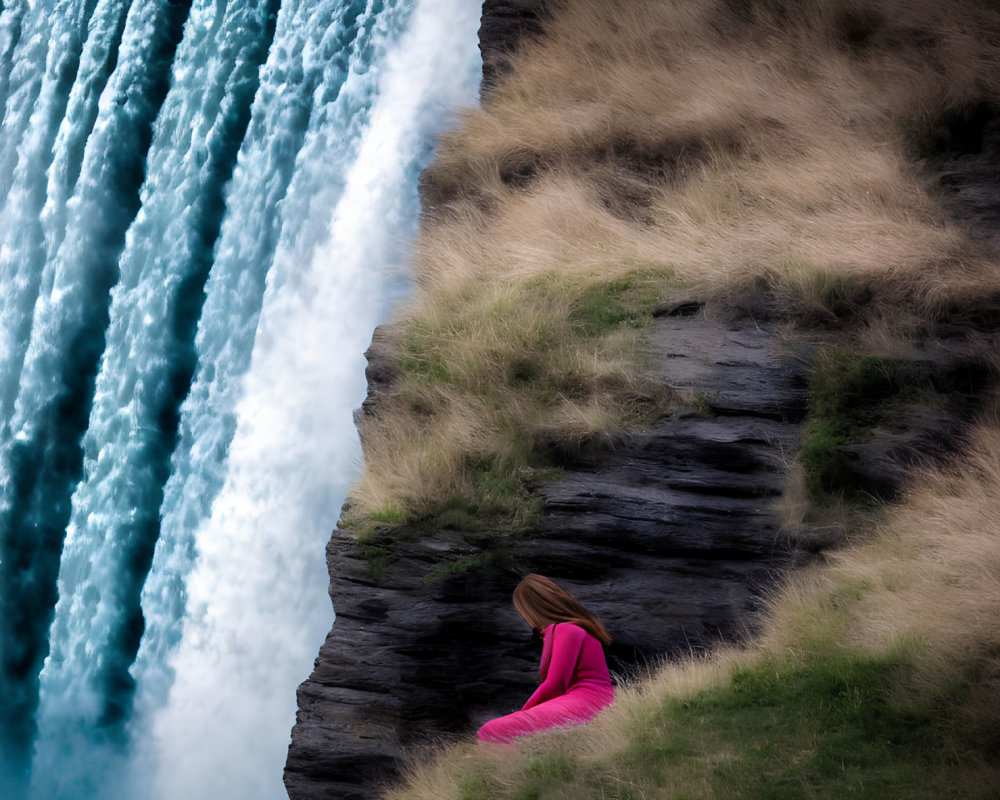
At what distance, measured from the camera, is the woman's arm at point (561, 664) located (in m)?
3.64

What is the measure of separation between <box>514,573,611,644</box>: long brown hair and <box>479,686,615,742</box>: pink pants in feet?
0.97

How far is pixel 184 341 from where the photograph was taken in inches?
325

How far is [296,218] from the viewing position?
7.92 m

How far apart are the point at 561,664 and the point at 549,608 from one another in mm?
267

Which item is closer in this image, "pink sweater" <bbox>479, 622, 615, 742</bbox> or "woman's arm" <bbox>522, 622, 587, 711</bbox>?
"pink sweater" <bbox>479, 622, 615, 742</bbox>

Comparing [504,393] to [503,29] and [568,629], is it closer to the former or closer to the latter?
[568,629]

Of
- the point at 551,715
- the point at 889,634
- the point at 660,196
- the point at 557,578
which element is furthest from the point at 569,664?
the point at 660,196

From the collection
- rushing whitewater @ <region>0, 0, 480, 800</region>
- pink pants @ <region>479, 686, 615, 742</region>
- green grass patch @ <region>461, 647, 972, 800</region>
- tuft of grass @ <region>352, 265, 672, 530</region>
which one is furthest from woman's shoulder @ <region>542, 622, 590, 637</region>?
rushing whitewater @ <region>0, 0, 480, 800</region>

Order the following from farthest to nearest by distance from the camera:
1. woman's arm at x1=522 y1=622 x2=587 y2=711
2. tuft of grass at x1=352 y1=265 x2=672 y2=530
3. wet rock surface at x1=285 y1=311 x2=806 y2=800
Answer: tuft of grass at x1=352 y1=265 x2=672 y2=530
wet rock surface at x1=285 y1=311 x2=806 y2=800
woman's arm at x1=522 y1=622 x2=587 y2=711

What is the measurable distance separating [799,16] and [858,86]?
1457 millimetres

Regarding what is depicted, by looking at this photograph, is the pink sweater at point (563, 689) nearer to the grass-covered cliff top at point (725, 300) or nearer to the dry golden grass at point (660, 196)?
the grass-covered cliff top at point (725, 300)

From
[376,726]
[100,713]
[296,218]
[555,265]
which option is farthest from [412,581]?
[100,713]

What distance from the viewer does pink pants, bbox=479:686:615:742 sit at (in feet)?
11.4

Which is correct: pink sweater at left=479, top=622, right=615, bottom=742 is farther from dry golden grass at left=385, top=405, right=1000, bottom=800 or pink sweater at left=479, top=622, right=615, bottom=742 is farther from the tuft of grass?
the tuft of grass
